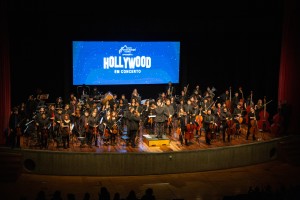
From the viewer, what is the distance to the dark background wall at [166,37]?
1825 cm

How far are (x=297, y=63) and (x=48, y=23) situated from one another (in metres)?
9.35

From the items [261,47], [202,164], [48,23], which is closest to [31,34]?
[48,23]

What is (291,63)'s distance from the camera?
17.6 meters

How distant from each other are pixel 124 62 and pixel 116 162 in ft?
22.7

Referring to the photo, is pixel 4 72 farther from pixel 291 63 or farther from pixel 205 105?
pixel 291 63

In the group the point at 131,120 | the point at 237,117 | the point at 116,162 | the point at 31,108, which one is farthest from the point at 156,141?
the point at 31,108

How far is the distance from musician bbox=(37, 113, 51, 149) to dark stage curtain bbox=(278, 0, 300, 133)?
8.48m

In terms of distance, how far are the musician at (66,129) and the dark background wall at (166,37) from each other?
4278 millimetres

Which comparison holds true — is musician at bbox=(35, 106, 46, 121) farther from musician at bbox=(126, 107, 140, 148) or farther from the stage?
musician at bbox=(126, 107, 140, 148)

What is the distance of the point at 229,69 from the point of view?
2184 cm

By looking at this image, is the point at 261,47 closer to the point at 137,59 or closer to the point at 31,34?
the point at 137,59

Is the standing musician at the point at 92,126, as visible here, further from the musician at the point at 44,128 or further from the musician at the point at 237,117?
the musician at the point at 237,117

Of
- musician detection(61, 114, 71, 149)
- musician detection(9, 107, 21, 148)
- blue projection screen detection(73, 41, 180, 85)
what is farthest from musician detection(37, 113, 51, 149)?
blue projection screen detection(73, 41, 180, 85)

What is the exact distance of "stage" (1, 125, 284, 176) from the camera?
562 inches
